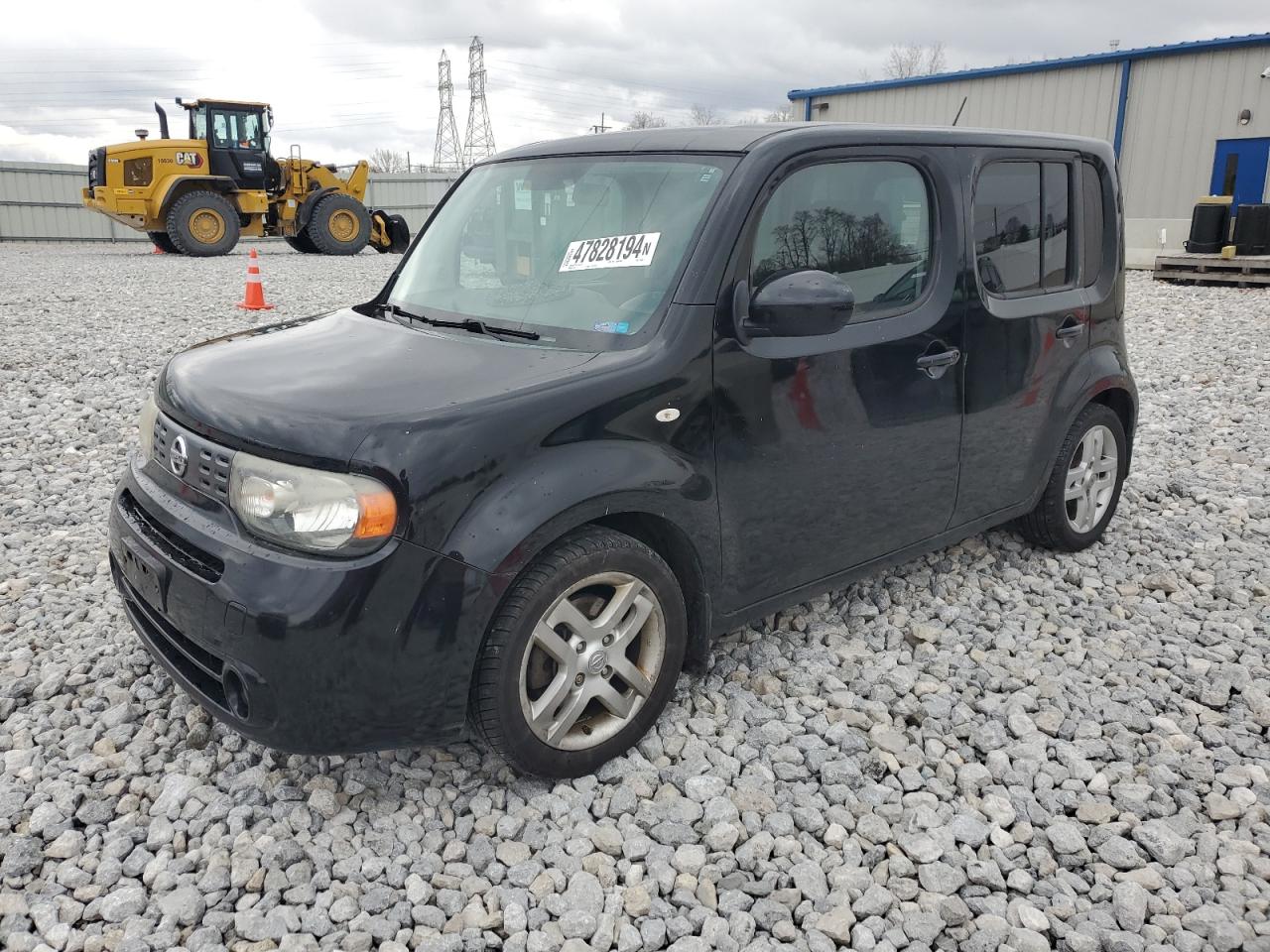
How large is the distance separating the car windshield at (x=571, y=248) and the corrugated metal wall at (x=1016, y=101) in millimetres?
17591

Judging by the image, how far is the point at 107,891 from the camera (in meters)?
2.44

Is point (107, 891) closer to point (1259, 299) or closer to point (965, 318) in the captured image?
point (965, 318)

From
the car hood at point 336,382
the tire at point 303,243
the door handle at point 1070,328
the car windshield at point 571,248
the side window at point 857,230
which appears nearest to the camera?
the car hood at point 336,382

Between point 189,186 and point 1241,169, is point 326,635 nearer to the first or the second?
point 189,186

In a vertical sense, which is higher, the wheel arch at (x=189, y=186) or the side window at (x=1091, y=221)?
the wheel arch at (x=189, y=186)

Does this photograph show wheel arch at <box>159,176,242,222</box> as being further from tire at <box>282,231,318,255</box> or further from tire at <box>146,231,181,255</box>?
tire at <box>282,231,318,255</box>

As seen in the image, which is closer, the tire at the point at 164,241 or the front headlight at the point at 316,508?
the front headlight at the point at 316,508

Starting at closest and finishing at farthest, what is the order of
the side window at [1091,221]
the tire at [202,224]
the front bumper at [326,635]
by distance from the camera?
the front bumper at [326,635], the side window at [1091,221], the tire at [202,224]

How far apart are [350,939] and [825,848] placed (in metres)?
1.22

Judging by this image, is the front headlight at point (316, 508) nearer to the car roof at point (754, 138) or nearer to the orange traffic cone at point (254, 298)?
the car roof at point (754, 138)

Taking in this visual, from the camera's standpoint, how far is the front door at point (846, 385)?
9.87 feet


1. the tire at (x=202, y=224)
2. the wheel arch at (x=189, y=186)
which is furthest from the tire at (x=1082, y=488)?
the wheel arch at (x=189, y=186)

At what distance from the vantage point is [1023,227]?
390 cm

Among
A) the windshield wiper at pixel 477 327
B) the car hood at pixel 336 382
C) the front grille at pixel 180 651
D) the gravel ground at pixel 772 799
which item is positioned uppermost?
the windshield wiper at pixel 477 327
